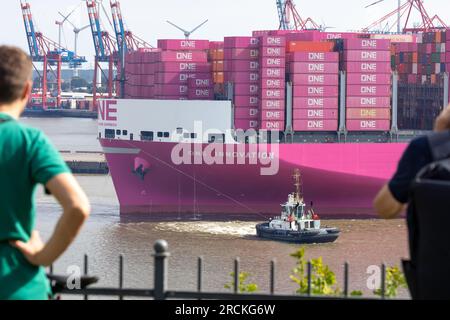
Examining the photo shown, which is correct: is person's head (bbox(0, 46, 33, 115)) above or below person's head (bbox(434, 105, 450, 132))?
above

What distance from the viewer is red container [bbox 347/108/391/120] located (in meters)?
37.5

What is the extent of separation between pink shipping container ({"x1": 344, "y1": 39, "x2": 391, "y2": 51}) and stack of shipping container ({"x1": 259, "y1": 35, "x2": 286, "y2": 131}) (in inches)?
86.6

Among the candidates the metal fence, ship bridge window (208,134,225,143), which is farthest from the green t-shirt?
ship bridge window (208,134,225,143)

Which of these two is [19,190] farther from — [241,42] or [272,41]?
[241,42]

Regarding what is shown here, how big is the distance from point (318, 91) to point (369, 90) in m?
1.84

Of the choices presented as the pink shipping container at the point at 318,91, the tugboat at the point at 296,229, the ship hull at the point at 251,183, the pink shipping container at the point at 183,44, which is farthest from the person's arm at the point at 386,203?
the pink shipping container at the point at 183,44

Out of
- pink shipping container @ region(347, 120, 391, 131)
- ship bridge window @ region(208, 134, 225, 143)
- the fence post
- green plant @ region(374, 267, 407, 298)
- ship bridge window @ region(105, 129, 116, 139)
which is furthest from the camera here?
ship bridge window @ region(105, 129, 116, 139)

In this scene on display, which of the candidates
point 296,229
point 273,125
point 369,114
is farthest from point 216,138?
point 296,229

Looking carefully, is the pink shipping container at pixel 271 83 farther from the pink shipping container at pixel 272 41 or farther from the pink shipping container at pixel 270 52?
the pink shipping container at pixel 272 41

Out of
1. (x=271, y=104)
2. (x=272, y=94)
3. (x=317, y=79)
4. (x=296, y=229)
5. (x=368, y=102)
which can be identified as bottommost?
(x=296, y=229)

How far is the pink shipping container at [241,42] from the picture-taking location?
36.8 meters

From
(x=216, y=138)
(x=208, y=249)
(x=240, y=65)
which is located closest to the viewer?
(x=208, y=249)

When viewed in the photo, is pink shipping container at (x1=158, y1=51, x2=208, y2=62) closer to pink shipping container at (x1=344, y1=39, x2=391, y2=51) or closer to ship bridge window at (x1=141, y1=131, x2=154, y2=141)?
ship bridge window at (x1=141, y1=131, x2=154, y2=141)

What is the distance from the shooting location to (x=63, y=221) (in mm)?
3641
